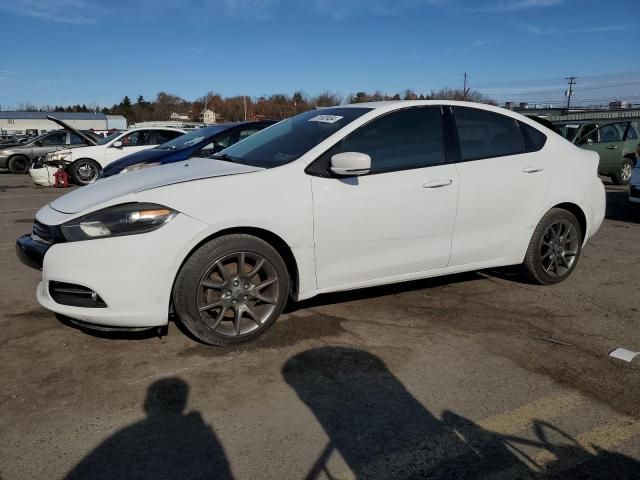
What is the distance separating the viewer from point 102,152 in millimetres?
13914

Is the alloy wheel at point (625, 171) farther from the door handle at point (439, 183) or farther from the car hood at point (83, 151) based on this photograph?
the car hood at point (83, 151)

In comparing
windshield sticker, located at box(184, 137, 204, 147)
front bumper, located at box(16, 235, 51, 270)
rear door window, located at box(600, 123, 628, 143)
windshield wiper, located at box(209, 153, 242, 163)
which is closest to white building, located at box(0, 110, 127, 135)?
rear door window, located at box(600, 123, 628, 143)

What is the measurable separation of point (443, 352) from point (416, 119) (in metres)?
1.81

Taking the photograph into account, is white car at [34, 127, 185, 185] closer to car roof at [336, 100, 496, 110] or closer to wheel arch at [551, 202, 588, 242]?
car roof at [336, 100, 496, 110]

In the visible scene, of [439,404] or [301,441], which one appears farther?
[439,404]

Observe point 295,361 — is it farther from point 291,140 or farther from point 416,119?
point 416,119

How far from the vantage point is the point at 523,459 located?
94.8 inches

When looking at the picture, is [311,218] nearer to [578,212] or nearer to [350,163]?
[350,163]

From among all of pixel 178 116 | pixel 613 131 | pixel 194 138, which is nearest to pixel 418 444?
pixel 194 138

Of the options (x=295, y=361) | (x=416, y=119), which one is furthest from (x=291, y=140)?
(x=295, y=361)

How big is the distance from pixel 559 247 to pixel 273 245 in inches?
110

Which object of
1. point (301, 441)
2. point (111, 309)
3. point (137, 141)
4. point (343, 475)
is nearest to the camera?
point (343, 475)

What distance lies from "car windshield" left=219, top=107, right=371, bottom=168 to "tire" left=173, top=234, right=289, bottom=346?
2.28 feet

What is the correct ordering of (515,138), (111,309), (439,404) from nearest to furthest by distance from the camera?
1. (439,404)
2. (111,309)
3. (515,138)
